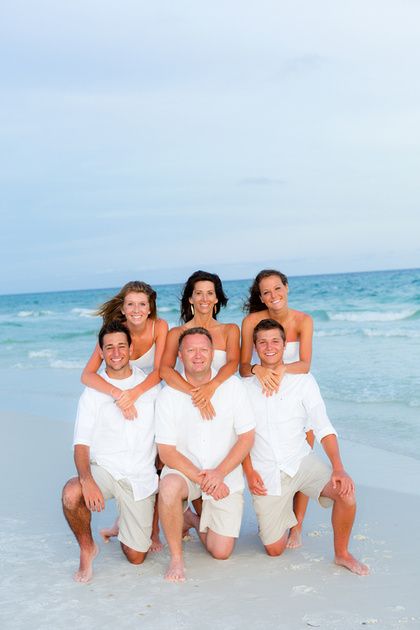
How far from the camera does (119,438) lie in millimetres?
4512

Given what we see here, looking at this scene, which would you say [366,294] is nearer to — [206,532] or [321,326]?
[321,326]

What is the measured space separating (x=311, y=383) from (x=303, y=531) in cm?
106

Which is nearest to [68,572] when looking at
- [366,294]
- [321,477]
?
[321,477]

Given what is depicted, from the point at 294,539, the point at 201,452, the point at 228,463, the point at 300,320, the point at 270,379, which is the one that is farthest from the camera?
the point at 300,320

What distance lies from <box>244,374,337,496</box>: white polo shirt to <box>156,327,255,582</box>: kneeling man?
14 cm

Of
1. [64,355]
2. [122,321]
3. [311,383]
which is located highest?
[122,321]

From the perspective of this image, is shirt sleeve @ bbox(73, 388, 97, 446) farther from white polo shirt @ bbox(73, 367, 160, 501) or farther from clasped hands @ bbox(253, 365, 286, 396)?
clasped hands @ bbox(253, 365, 286, 396)

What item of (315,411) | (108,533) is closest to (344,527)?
(315,411)

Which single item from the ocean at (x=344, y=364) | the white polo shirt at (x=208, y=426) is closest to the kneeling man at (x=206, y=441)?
the white polo shirt at (x=208, y=426)

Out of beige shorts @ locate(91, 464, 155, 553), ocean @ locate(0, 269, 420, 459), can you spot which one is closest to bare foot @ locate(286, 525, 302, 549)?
beige shorts @ locate(91, 464, 155, 553)

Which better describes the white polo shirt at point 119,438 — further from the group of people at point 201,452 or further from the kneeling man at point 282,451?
the kneeling man at point 282,451

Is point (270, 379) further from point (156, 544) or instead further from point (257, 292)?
point (156, 544)

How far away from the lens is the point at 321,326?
22.9 meters

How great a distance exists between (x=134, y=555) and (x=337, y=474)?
1265 mm
